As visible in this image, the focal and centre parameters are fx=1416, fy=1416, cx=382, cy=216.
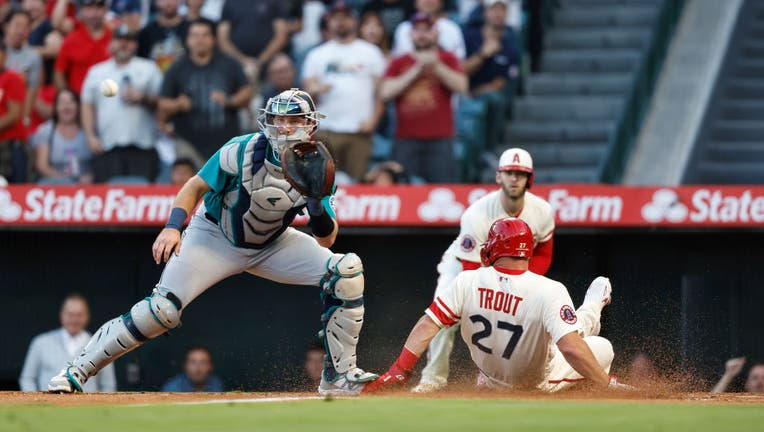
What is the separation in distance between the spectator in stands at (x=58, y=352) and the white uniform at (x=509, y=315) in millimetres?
4504

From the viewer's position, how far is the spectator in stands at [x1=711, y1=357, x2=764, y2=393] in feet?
36.4

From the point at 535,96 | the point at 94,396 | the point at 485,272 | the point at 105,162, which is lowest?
the point at 94,396

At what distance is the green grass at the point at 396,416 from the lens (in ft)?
20.5

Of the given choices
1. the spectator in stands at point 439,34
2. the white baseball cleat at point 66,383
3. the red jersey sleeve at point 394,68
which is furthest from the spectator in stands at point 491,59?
the white baseball cleat at point 66,383

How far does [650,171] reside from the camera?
44.2 ft

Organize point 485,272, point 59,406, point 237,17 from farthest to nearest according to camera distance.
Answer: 1. point 237,17
2. point 485,272
3. point 59,406

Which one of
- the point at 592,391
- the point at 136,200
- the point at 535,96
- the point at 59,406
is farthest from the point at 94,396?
the point at 535,96

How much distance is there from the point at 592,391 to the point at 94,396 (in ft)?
9.83

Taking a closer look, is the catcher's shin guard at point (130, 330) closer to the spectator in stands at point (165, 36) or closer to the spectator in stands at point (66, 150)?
the spectator in stands at point (66, 150)

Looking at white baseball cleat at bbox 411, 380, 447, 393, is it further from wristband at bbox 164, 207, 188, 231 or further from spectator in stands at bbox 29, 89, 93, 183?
spectator in stands at bbox 29, 89, 93, 183

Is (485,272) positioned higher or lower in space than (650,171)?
lower

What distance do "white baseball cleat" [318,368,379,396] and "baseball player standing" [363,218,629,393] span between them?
0.06m

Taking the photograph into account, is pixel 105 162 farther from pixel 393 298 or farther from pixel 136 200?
pixel 393 298

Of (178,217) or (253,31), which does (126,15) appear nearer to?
(253,31)
